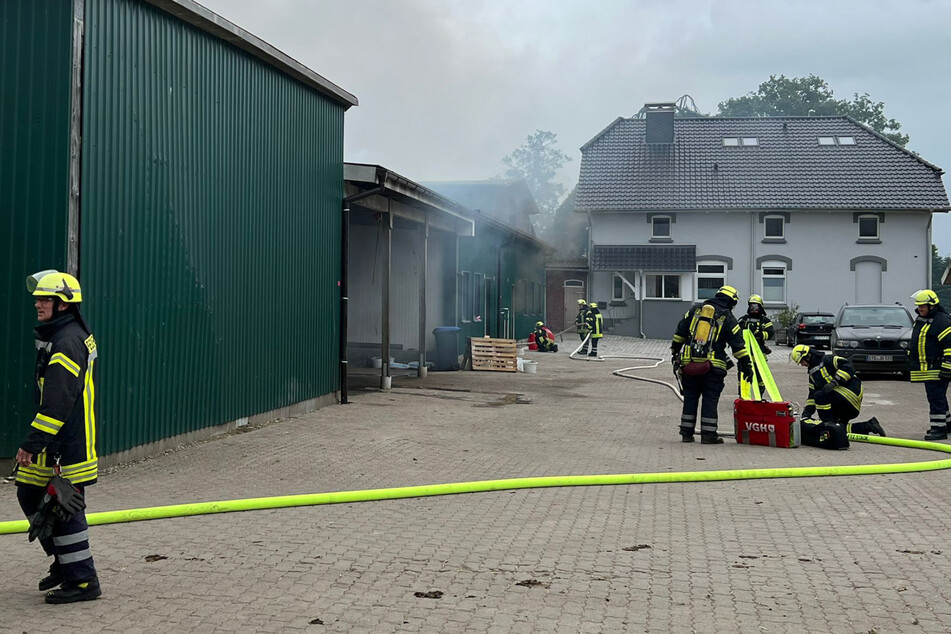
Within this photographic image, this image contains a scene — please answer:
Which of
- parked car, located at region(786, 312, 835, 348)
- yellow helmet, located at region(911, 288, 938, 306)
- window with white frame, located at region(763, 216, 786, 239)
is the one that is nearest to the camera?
yellow helmet, located at region(911, 288, 938, 306)

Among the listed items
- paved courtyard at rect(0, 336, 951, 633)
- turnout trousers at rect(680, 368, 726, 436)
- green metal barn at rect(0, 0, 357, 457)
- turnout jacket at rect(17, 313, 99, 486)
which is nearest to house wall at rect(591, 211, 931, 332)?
Answer: green metal barn at rect(0, 0, 357, 457)

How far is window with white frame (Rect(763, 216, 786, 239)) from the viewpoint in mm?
39188

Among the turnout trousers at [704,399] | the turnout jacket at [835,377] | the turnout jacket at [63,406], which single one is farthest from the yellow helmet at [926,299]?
the turnout jacket at [63,406]

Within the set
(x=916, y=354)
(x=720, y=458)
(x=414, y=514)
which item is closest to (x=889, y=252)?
(x=916, y=354)

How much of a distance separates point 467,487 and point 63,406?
368 centimetres

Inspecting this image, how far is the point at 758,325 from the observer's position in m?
13.5

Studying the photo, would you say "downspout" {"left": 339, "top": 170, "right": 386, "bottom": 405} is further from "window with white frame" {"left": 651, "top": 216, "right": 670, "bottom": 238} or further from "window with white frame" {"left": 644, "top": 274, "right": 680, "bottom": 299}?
"window with white frame" {"left": 651, "top": 216, "right": 670, "bottom": 238}

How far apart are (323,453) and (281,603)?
16.0 ft

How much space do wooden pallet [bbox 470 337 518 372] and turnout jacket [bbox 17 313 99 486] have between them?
16424 millimetres

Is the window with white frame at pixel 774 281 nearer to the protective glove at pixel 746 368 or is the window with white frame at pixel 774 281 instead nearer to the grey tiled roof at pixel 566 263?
the grey tiled roof at pixel 566 263

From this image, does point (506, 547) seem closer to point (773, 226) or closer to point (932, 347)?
point (932, 347)

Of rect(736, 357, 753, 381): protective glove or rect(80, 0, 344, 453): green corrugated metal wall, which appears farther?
rect(736, 357, 753, 381): protective glove

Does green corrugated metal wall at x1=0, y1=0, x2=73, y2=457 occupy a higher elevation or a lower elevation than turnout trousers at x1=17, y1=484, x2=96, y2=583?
higher

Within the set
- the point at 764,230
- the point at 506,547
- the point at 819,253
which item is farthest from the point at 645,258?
the point at 506,547
